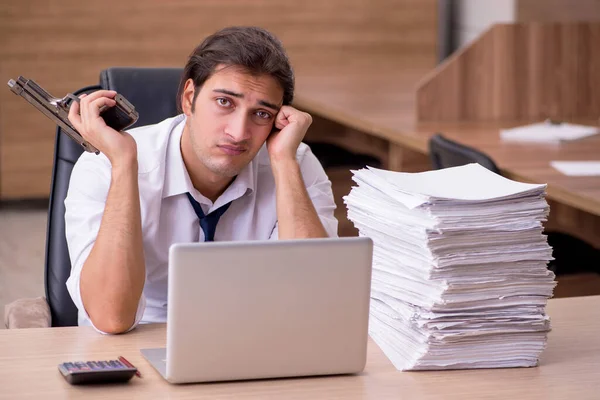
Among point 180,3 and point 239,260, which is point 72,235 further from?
point 180,3

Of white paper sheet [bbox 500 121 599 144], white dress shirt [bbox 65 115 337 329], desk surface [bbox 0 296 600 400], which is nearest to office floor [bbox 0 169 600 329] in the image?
white paper sheet [bbox 500 121 599 144]

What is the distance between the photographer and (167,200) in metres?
1.99

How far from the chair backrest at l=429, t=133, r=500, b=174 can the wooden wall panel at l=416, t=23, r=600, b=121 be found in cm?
91

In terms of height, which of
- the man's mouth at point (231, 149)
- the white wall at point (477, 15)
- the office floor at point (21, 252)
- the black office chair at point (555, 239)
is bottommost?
the office floor at point (21, 252)

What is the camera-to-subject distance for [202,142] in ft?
6.29

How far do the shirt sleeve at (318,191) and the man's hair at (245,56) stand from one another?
0.50ft

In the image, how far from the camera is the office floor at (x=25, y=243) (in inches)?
159

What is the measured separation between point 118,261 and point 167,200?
1.02 ft

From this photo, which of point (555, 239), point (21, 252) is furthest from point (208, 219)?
point (21, 252)

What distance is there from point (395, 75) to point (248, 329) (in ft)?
13.6

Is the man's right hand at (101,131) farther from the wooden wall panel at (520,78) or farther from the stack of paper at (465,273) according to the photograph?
the wooden wall panel at (520,78)

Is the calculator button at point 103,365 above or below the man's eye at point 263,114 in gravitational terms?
below

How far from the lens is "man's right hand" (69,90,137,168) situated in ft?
5.87

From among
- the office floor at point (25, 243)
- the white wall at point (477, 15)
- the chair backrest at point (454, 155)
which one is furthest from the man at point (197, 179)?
the white wall at point (477, 15)
